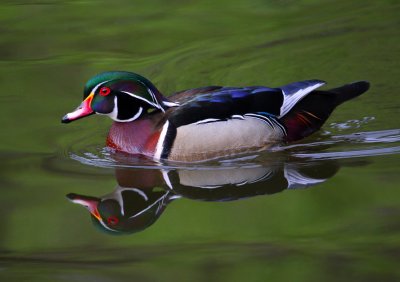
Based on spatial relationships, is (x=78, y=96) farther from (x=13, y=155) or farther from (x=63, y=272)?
(x=63, y=272)

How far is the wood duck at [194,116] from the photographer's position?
25.5 feet

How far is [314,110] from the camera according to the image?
8.40 metres

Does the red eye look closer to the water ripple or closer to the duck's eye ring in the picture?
the water ripple

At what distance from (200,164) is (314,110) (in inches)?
52.6

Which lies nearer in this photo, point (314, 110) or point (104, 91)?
point (104, 91)

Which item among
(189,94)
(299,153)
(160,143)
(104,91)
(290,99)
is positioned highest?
(104,91)

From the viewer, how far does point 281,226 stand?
5984 millimetres

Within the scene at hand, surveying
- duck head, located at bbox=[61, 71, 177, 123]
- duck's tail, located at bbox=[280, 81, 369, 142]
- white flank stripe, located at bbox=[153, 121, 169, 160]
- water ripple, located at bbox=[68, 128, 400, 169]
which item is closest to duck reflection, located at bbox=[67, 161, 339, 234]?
water ripple, located at bbox=[68, 128, 400, 169]

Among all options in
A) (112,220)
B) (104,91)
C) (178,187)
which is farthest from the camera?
(104,91)

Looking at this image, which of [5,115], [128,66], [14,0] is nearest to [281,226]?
[5,115]

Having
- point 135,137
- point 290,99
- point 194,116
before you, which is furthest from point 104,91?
point 290,99

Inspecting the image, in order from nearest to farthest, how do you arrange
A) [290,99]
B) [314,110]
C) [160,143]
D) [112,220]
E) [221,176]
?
[112,220]
[221,176]
[160,143]
[290,99]
[314,110]

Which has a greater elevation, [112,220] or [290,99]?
[290,99]

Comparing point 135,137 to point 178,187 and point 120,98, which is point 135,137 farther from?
point 178,187
